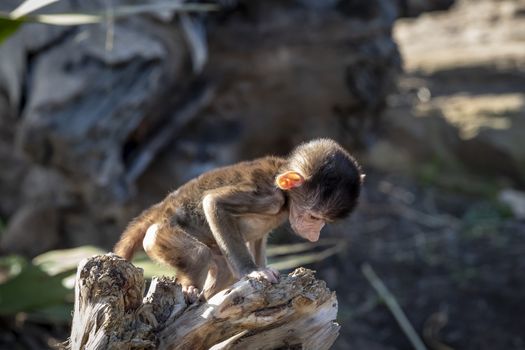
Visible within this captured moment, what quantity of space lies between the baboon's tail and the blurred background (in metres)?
0.82

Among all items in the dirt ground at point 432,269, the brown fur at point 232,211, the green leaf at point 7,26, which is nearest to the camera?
the brown fur at point 232,211

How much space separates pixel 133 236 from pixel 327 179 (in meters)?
0.70

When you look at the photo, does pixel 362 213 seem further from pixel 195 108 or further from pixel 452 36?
pixel 452 36

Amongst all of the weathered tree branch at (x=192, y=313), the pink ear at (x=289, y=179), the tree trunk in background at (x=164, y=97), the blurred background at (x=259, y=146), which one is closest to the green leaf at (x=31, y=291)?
the blurred background at (x=259, y=146)

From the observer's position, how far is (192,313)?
2627 mm

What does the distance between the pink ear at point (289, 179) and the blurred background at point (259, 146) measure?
94 cm

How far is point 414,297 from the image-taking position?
6660 millimetres

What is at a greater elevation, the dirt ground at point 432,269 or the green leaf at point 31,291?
the green leaf at point 31,291

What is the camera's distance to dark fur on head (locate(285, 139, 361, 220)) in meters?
3.22

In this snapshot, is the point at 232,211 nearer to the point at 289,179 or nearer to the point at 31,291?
the point at 289,179

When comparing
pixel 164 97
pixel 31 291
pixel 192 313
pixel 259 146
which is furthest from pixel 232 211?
pixel 259 146

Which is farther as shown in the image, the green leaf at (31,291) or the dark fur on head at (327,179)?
the green leaf at (31,291)

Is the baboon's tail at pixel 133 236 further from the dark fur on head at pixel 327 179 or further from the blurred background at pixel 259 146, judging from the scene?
the blurred background at pixel 259 146

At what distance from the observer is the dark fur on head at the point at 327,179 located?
322cm
